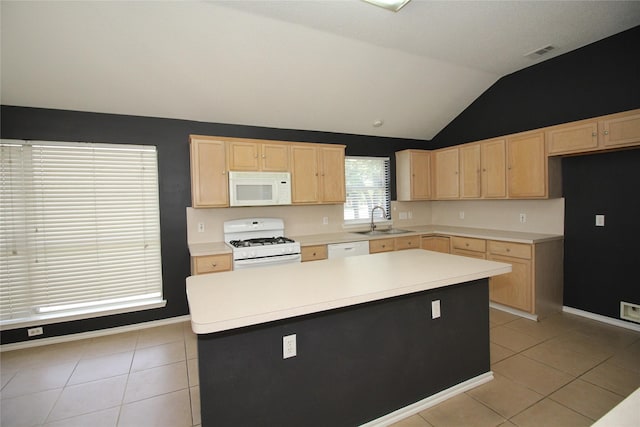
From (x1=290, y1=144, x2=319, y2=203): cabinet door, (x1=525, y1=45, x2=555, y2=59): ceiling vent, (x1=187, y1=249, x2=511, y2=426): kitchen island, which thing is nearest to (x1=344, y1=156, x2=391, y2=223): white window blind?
(x1=290, y1=144, x2=319, y2=203): cabinet door

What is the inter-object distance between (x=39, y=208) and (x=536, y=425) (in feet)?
14.9

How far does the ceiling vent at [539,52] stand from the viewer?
3349mm

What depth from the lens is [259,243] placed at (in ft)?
11.8

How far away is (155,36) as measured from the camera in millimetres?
2611

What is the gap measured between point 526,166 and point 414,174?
1.56 metres

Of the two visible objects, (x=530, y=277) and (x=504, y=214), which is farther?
(x=504, y=214)

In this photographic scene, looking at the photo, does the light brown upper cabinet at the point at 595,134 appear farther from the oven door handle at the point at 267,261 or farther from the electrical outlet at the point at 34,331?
the electrical outlet at the point at 34,331

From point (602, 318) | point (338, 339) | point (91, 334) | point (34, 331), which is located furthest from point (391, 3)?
point (34, 331)

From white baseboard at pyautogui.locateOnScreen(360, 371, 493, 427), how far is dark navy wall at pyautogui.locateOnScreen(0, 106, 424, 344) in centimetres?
270

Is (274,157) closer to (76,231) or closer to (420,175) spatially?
(76,231)

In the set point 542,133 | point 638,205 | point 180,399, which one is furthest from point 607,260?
point 180,399

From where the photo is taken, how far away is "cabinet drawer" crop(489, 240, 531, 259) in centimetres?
344

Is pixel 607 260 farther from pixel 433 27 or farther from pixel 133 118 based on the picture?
pixel 133 118

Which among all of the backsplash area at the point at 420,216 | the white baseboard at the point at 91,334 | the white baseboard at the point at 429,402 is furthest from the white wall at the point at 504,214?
the white baseboard at the point at 91,334
